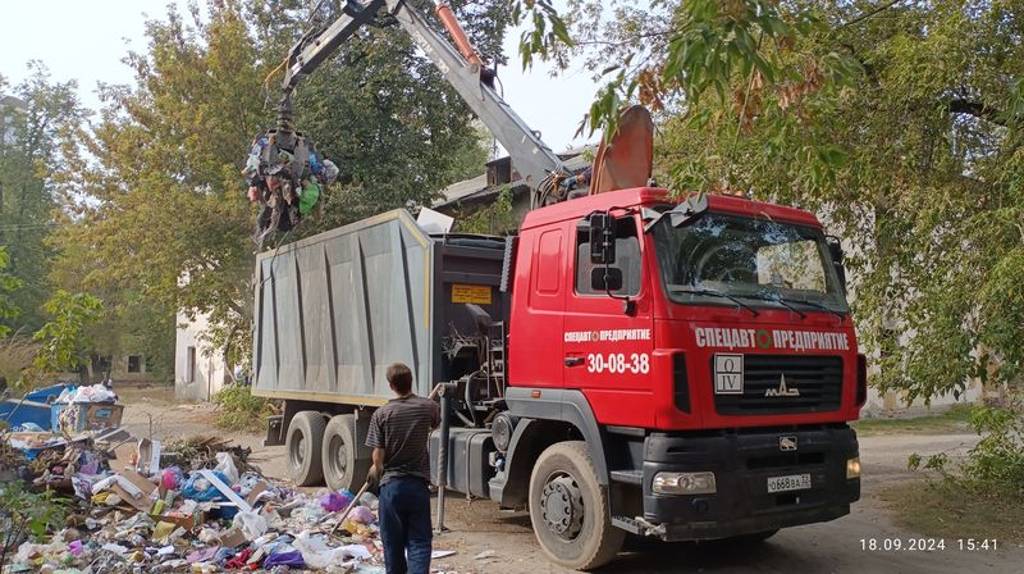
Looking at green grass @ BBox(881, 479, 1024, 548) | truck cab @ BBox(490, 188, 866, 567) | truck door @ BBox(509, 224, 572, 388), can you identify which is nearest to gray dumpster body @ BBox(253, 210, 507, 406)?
truck door @ BBox(509, 224, 572, 388)

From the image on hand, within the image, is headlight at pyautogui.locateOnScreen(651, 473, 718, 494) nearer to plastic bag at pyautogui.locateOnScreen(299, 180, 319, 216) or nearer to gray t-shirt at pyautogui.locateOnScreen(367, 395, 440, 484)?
gray t-shirt at pyautogui.locateOnScreen(367, 395, 440, 484)

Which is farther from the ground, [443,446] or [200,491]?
[443,446]

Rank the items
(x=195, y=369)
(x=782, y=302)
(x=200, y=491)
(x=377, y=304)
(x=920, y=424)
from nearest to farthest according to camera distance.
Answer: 1. (x=782, y=302)
2. (x=200, y=491)
3. (x=377, y=304)
4. (x=920, y=424)
5. (x=195, y=369)

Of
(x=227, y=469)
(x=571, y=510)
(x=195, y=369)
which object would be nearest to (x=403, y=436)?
(x=571, y=510)

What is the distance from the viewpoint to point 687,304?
5.41m

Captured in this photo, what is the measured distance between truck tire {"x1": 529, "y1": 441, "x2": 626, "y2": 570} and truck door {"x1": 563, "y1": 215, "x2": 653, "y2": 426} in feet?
1.47

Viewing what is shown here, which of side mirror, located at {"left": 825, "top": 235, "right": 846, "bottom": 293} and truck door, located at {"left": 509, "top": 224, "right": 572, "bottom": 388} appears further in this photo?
side mirror, located at {"left": 825, "top": 235, "right": 846, "bottom": 293}

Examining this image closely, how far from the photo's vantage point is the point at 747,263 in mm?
5875

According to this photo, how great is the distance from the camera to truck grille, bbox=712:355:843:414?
549 cm

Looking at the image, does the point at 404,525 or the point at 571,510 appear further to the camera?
the point at 571,510

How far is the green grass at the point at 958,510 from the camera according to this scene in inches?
291

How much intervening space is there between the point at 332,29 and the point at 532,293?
5526 millimetres
